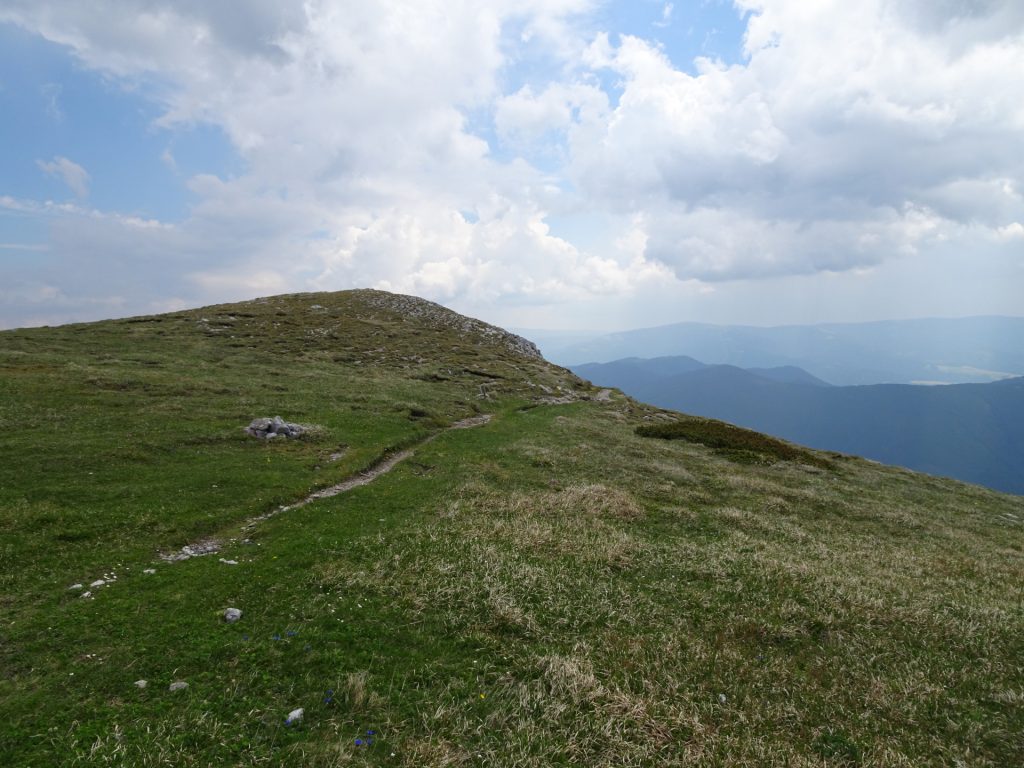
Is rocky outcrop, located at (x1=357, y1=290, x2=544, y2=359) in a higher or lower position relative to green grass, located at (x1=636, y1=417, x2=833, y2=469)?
higher

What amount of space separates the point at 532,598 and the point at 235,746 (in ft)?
→ 28.6

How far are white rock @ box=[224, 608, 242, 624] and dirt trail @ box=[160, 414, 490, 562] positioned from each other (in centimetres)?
526

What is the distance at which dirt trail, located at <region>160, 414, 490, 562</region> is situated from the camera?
57.8ft

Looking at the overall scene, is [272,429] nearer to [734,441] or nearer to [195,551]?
[195,551]

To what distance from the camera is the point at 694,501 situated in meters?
29.2

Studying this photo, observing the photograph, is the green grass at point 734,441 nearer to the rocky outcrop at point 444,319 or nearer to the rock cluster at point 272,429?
the rock cluster at point 272,429

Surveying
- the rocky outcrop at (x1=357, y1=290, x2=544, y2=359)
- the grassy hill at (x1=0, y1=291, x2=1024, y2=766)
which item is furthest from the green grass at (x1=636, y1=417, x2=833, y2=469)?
the rocky outcrop at (x1=357, y1=290, x2=544, y2=359)

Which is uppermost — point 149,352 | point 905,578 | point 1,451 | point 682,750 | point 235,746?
point 149,352

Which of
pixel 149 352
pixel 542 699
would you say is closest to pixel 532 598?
pixel 542 699

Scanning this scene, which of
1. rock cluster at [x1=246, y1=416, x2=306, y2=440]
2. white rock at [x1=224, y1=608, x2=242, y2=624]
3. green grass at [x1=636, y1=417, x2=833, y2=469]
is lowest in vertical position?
green grass at [x1=636, y1=417, x2=833, y2=469]

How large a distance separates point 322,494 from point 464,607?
13443mm

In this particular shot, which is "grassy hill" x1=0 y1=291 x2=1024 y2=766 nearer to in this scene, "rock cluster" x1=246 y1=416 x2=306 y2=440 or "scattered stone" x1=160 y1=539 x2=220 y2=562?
"scattered stone" x1=160 y1=539 x2=220 y2=562

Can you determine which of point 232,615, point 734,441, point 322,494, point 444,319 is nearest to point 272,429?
point 322,494

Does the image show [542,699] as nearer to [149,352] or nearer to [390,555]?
[390,555]
